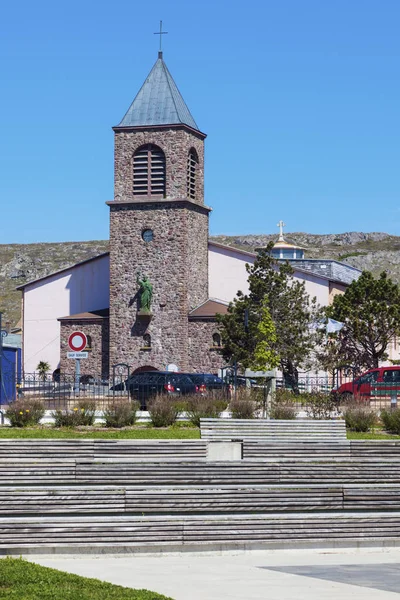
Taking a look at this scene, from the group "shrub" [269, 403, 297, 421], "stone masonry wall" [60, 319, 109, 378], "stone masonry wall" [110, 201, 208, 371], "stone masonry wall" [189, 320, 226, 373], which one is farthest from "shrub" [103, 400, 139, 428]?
"stone masonry wall" [60, 319, 109, 378]

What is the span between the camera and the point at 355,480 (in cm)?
1498

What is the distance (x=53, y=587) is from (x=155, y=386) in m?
21.7

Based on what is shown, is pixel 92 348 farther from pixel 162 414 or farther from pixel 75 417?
pixel 75 417

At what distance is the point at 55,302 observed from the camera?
54.8 m

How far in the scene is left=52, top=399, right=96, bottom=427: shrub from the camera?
936 inches

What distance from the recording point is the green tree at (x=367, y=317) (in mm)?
45312

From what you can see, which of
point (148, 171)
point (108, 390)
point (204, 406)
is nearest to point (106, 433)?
point (204, 406)

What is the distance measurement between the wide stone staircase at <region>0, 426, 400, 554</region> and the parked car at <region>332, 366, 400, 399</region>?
15.9m

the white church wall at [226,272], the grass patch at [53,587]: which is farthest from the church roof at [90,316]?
the grass patch at [53,587]

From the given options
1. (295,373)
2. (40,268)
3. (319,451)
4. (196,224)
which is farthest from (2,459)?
(40,268)

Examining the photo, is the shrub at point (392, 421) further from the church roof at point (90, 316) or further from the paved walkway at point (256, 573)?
the church roof at point (90, 316)

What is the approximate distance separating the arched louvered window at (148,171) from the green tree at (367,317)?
9.71 meters

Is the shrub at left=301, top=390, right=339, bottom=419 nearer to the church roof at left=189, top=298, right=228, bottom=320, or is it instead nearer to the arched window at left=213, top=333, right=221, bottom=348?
the church roof at left=189, top=298, right=228, bottom=320

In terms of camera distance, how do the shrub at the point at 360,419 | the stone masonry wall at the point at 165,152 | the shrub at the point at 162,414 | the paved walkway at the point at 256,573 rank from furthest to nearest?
1. the stone masonry wall at the point at 165,152
2. the shrub at the point at 162,414
3. the shrub at the point at 360,419
4. the paved walkway at the point at 256,573
